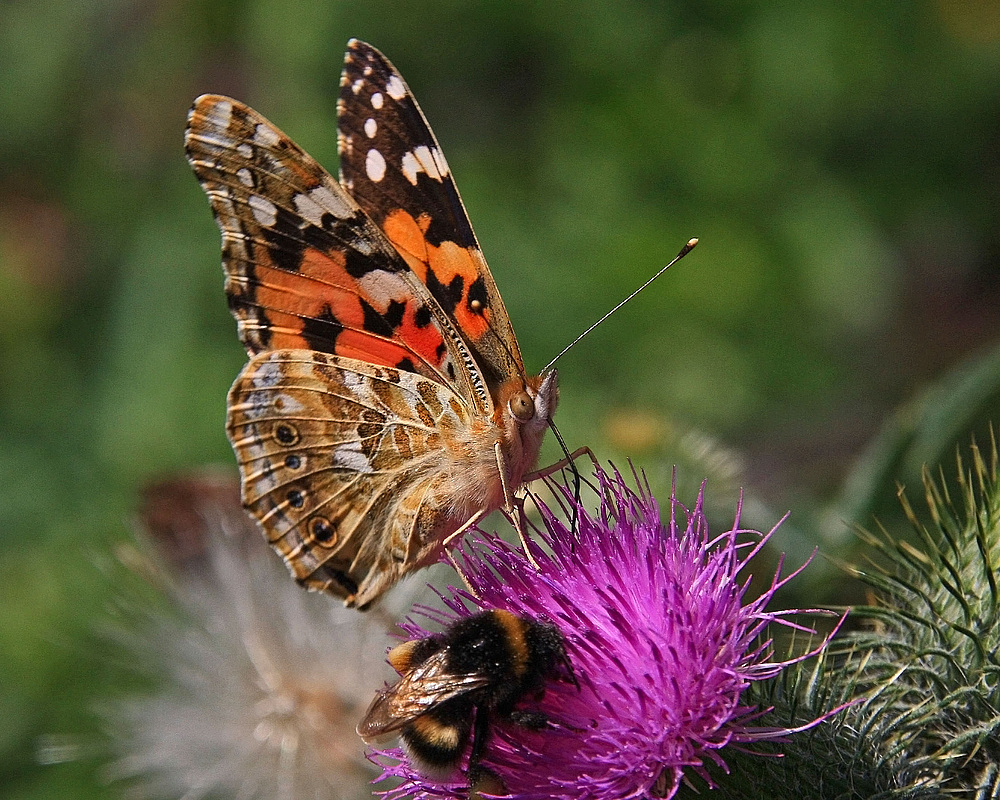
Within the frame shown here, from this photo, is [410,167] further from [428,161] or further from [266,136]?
[266,136]

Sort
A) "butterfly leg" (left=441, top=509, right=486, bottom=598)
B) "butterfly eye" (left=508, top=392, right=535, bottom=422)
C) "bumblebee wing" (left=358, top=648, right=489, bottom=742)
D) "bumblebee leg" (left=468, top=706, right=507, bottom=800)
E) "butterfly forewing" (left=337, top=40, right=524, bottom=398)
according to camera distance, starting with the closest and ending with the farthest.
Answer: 1. "bumblebee wing" (left=358, top=648, right=489, bottom=742)
2. "bumblebee leg" (left=468, top=706, right=507, bottom=800)
3. "butterfly leg" (left=441, top=509, right=486, bottom=598)
4. "butterfly eye" (left=508, top=392, right=535, bottom=422)
5. "butterfly forewing" (left=337, top=40, right=524, bottom=398)

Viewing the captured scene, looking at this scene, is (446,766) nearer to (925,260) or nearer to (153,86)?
(925,260)

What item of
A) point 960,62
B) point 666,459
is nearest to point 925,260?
point 960,62

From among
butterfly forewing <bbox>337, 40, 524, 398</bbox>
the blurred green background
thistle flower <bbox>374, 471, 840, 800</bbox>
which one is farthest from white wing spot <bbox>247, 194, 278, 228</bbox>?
the blurred green background

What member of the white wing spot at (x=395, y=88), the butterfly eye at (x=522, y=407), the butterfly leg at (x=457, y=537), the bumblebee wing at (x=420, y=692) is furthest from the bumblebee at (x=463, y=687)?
the white wing spot at (x=395, y=88)

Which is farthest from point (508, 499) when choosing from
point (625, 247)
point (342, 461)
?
point (625, 247)

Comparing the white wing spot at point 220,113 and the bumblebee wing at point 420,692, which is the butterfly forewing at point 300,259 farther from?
the bumblebee wing at point 420,692

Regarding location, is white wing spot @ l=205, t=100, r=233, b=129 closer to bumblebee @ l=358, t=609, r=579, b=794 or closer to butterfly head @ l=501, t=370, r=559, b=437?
butterfly head @ l=501, t=370, r=559, b=437
